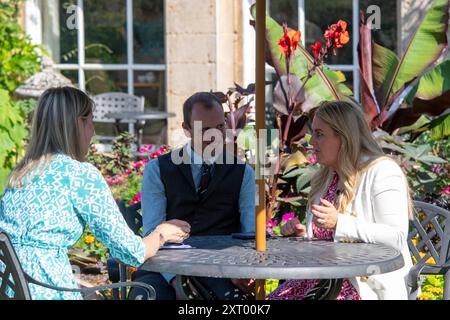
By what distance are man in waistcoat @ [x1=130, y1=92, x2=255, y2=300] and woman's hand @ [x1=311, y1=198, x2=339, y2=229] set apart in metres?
0.64

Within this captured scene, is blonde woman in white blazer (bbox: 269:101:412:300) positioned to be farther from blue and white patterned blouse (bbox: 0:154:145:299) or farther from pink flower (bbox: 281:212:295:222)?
pink flower (bbox: 281:212:295:222)

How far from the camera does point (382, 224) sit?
149 inches

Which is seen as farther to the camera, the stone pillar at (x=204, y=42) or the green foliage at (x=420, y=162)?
the stone pillar at (x=204, y=42)

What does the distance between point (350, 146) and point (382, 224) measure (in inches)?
15.0

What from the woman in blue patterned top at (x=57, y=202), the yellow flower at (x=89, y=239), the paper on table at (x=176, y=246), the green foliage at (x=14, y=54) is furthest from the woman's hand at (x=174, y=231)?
the green foliage at (x=14, y=54)

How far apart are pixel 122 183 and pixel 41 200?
14.6ft

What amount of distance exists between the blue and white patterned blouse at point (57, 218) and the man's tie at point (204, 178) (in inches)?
38.5

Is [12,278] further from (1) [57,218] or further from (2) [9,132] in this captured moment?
(2) [9,132]

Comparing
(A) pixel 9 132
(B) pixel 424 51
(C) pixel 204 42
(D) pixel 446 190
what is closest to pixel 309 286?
(D) pixel 446 190

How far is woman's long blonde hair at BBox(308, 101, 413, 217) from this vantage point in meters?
3.92

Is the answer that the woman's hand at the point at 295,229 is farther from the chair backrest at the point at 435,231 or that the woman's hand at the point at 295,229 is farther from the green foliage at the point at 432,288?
the green foliage at the point at 432,288

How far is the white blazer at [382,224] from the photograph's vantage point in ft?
12.3

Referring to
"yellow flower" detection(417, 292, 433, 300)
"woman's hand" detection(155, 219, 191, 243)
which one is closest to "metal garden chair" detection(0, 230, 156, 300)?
"woman's hand" detection(155, 219, 191, 243)

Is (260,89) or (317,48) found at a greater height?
(317,48)
